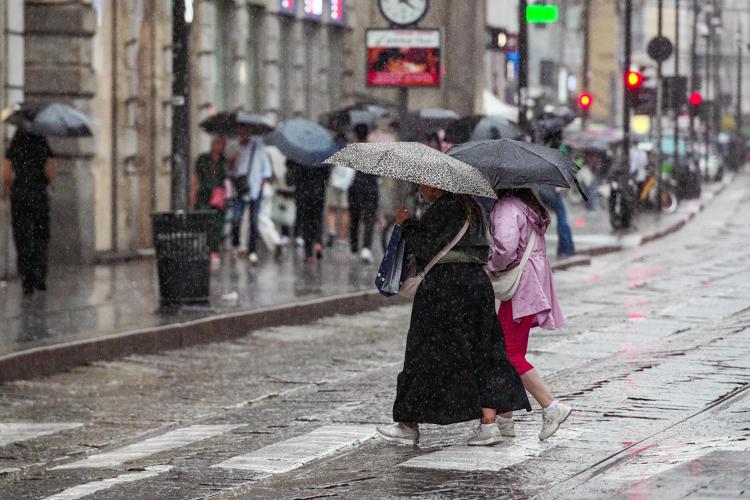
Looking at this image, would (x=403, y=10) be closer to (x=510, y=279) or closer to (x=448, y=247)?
(x=510, y=279)

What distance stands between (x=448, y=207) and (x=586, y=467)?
1571mm

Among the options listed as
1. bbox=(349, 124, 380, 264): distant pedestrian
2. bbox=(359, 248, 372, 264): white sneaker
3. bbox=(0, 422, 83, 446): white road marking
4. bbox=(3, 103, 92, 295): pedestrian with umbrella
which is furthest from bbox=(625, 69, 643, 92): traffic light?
bbox=(0, 422, 83, 446): white road marking

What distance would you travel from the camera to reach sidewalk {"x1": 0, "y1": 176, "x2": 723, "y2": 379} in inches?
607

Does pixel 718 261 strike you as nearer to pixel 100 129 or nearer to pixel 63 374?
pixel 100 129

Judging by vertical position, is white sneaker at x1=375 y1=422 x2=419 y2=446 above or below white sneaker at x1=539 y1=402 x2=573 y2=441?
below

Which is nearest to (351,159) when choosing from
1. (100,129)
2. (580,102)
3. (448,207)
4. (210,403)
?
(448,207)

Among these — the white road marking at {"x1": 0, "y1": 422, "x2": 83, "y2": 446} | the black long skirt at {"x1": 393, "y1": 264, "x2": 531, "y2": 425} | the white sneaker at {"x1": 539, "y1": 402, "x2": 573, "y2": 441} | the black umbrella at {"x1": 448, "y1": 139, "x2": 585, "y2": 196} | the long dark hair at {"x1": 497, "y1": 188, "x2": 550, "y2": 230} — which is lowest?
the white road marking at {"x1": 0, "y1": 422, "x2": 83, "y2": 446}

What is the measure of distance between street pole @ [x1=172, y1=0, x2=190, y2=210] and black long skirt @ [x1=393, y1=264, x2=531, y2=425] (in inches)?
321

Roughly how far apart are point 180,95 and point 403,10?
6.80 metres

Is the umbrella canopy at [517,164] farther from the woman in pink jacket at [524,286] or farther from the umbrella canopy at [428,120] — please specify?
Answer: the umbrella canopy at [428,120]

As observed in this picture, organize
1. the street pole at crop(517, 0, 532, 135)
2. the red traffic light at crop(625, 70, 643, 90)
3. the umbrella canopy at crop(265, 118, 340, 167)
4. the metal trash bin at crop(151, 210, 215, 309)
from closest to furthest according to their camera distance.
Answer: the metal trash bin at crop(151, 210, 215, 309), the umbrella canopy at crop(265, 118, 340, 167), the street pole at crop(517, 0, 532, 135), the red traffic light at crop(625, 70, 643, 90)

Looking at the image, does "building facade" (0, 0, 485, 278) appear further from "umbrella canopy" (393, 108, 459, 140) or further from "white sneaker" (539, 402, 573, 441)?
"white sneaker" (539, 402, 573, 441)

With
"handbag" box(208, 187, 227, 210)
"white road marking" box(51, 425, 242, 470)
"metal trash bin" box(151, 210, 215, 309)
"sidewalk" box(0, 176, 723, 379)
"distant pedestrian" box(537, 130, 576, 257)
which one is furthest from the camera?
"distant pedestrian" box(537, 130, 576, 257)

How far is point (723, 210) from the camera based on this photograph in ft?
160
